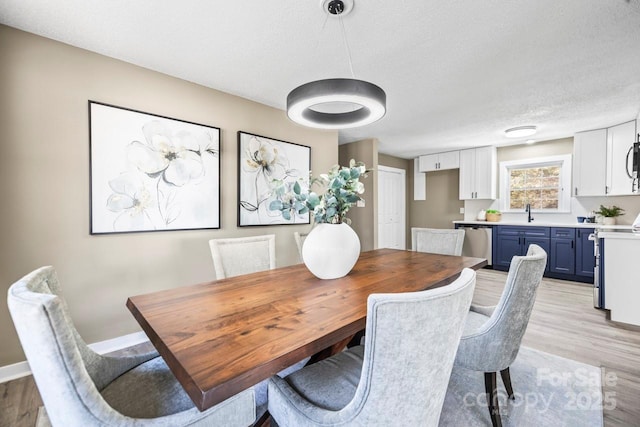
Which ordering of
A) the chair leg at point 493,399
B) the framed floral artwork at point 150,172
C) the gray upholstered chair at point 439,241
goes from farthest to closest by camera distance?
1. the gray upholstered chair at point 439,241
2. the framed floral artwork at point 150,172
3. the chair leg at point 493,399

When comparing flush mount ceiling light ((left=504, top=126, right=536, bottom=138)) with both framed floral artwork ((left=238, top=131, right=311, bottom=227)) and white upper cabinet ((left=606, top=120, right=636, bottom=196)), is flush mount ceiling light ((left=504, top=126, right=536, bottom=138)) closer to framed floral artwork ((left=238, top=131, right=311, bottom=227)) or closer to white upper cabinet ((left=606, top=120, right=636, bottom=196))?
white upper cabinet ((left=606, top=120, right=636, bottom=196))

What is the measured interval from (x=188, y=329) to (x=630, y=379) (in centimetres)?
272

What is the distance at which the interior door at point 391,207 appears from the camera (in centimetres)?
590

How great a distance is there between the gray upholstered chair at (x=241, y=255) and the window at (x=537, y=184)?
5.19 metres

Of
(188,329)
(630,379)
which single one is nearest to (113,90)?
(188,329)

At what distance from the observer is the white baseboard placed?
72.9 inches

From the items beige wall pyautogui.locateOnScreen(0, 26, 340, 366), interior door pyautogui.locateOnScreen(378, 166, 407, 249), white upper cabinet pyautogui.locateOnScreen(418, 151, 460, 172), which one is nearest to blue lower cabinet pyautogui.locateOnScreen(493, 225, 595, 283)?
white upper cabinet pyautogui.locateOnScreen(418, 151, 460, 172)

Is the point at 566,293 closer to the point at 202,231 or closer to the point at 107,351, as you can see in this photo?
the point at 202,231

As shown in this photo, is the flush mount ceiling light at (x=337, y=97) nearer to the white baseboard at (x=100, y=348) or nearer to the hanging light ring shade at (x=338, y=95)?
the hanging light ring shade at (x=338, y=95)

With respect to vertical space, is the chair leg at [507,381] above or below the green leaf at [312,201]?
below

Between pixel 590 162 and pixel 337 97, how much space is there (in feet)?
16.1

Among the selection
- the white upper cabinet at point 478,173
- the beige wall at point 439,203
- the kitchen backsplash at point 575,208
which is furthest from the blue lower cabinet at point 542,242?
the beige wall at point 439,203

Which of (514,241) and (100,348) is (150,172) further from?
(514,241)

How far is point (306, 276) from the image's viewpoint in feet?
5.48
